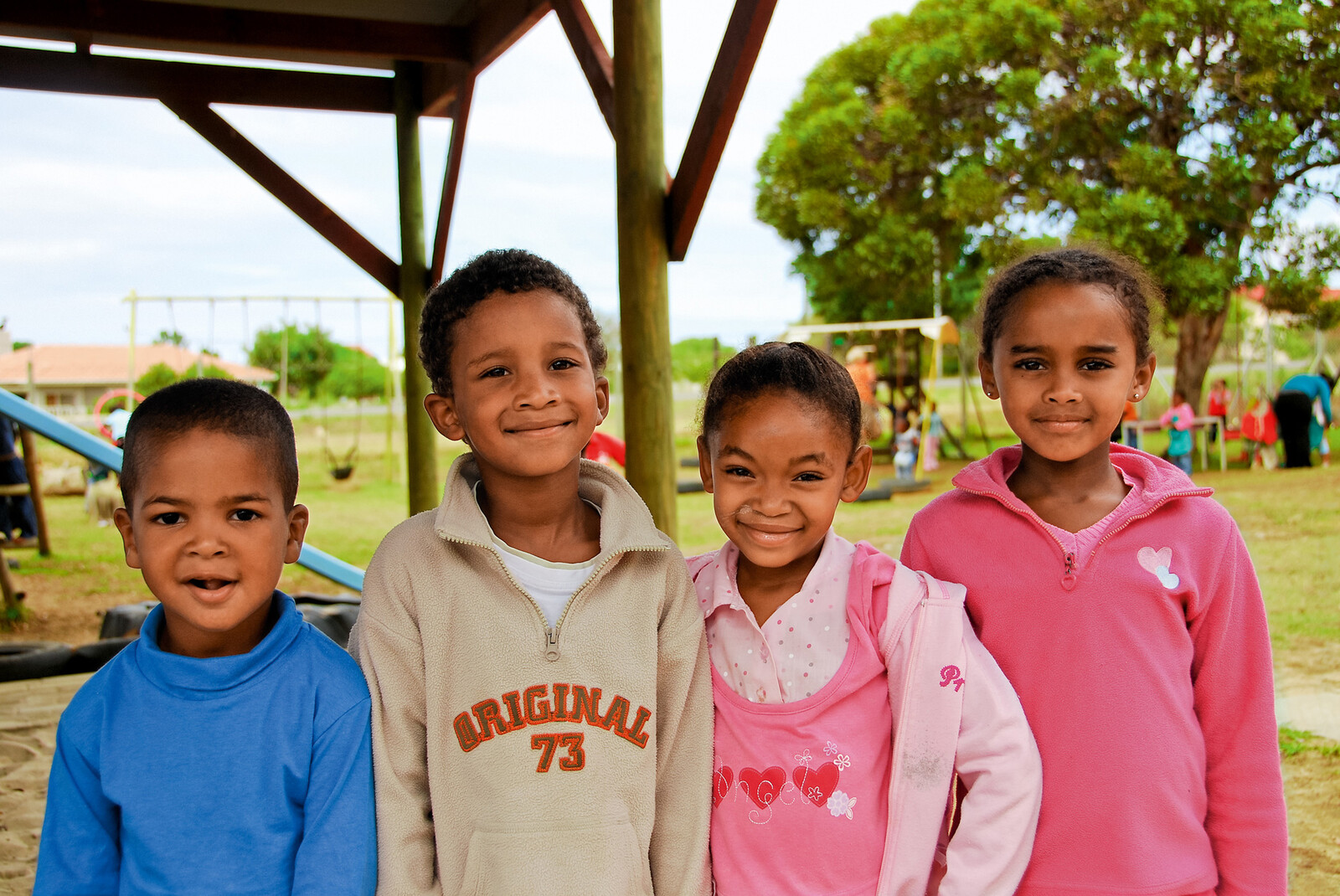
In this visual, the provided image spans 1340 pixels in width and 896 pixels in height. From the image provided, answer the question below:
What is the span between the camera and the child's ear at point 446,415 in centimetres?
167

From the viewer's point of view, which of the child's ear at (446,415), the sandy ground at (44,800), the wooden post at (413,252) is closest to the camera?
the child's ear at (446,415)

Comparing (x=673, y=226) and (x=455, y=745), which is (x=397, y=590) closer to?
(x=455, y=745)

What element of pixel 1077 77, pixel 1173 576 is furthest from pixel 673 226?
pixel 1077 77

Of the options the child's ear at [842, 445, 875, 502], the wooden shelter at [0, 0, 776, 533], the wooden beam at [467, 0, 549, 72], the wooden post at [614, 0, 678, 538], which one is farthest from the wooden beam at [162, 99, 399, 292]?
the child's ear at [842, 445, 875, 502]

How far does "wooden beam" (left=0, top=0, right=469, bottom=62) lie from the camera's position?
484 cm

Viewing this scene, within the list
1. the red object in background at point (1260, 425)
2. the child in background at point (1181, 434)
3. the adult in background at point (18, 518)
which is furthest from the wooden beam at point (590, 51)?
the red object in background at point (1260, 425)

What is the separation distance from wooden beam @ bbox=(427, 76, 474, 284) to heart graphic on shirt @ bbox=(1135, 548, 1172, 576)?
4.60 metres

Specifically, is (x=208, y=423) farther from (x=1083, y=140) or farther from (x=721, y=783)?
(x=1083, y=140)

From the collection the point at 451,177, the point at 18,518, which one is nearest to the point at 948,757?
the point at 451,177

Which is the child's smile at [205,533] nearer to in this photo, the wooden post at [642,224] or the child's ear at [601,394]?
the child's ear at [601,394]

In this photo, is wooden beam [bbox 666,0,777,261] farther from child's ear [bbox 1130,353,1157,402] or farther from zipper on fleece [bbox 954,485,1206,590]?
zipper on fleece [bbox 954,485,1206,590]

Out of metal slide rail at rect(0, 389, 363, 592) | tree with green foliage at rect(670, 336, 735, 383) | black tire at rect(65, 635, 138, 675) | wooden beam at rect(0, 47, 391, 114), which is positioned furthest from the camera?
tree with green foliage at rect(670, 336, 735, 383)

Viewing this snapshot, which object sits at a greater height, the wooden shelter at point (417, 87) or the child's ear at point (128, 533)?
the wooden shelter at point (417, 87)

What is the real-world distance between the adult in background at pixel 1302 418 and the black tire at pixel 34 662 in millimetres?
12771
